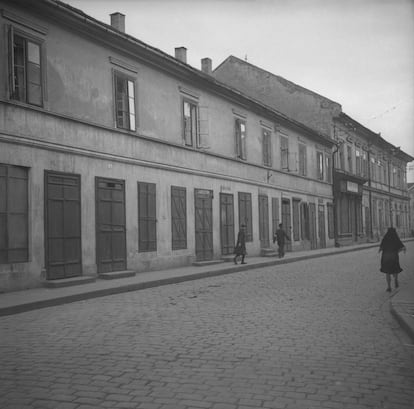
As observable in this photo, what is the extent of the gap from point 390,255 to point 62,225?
811cm

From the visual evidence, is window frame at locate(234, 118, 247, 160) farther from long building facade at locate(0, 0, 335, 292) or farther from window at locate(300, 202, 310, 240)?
window at locate(300, 202, 310, 240)

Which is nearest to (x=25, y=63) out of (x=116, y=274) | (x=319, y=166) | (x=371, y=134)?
(x=116, y=274)

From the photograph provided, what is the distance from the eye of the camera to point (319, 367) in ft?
17.9

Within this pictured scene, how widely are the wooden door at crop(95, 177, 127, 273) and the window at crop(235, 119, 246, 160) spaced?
8625 millimetres

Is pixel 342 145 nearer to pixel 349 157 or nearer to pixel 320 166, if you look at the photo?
pixel 349 157

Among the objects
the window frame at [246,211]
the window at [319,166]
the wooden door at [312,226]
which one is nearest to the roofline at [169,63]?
the window frame at [246,211]

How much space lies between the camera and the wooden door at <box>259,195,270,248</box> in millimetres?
25000

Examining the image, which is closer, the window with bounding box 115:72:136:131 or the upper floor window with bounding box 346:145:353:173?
the window with bounding box 115:72:136:131

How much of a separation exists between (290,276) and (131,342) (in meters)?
9.82

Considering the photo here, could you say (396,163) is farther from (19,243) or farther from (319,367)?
(319,367)

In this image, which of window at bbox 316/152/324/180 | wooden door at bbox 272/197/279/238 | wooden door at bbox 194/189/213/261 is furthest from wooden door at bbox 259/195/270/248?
window at bbox 316/152/324/180

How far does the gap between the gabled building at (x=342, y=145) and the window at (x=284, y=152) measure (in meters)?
5.47

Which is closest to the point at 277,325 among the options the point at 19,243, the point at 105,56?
the point at 19,243

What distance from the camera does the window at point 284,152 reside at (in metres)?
27.9
